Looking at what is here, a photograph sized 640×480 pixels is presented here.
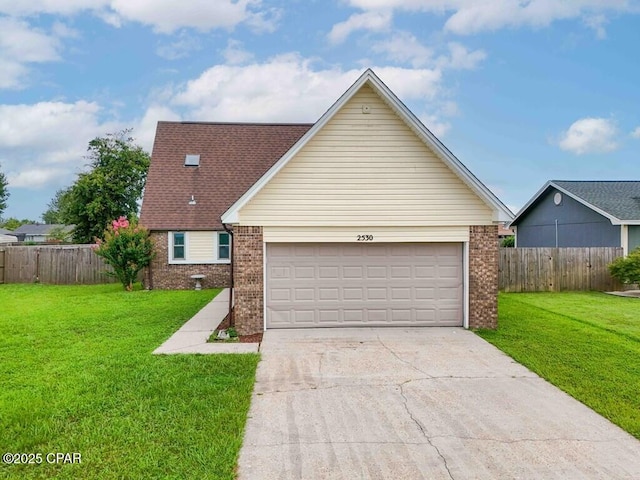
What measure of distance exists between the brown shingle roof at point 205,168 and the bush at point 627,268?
14.6 m

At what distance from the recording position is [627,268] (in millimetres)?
17219

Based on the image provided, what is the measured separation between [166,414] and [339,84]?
19.7 m

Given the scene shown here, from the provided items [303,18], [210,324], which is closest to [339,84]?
[303,18]

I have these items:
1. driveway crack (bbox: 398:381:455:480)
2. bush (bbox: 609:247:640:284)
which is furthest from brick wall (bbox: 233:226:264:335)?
bush (bbox: 609:247:640:284)

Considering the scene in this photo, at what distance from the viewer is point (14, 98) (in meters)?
26.0

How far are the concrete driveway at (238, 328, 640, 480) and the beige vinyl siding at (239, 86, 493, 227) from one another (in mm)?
3309

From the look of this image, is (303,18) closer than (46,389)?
No

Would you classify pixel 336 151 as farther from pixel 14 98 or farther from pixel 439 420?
pixel 14 98

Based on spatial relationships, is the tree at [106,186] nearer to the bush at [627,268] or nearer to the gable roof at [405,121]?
the gable roof at [405,121]

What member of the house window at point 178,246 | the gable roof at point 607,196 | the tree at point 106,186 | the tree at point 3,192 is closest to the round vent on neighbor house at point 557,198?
the gable roof at point 607,196

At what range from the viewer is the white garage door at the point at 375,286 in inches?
424

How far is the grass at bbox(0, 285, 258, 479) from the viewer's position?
435 centimetres

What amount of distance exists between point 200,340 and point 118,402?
3.73 metres

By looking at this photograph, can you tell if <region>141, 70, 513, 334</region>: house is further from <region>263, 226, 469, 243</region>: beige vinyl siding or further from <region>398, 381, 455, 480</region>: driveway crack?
<region>398, 381, 455, 480</region>: driveway crack
